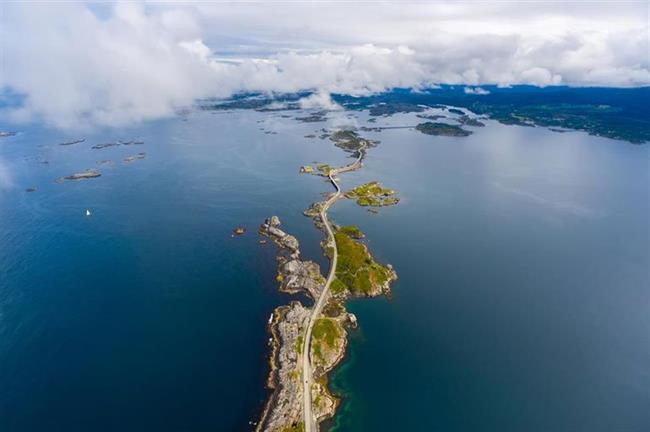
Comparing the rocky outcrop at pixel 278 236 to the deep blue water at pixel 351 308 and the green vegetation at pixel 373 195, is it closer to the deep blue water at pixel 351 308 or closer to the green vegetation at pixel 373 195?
the deep blue water at pixel 351 308

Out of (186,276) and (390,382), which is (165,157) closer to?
(186,276)

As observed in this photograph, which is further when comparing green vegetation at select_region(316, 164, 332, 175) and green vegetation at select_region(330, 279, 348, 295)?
green vegetation at select_region(316, 164, 332, 175)

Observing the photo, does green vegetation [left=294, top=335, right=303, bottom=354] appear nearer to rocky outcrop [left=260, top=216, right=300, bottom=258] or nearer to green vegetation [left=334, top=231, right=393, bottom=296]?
green vegetation [left=334, top=231, right=393, bottom=296]

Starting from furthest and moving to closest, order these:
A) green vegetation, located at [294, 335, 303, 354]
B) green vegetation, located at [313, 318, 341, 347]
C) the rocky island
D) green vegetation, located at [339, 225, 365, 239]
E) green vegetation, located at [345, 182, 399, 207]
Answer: green vegetation, located at [345, 182, 399, 207], green vegetation, located at [339, 225, 365, 239], green vegetation, located at [313, 318, 341, 347], green vegetation, located at [294, 335, 303, 354], the rocky island

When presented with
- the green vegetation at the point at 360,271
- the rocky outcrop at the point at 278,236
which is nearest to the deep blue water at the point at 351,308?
the rocky outcrop at the point at 278,236

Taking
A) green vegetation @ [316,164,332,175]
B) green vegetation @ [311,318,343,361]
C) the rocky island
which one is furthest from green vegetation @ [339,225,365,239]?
green vegetation @ [316,164,332,175]

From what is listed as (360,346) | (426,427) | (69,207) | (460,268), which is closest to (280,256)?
(360,346)
